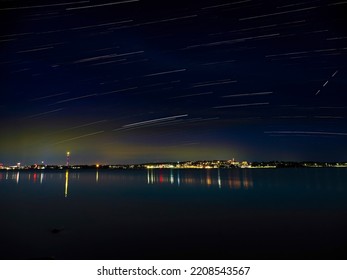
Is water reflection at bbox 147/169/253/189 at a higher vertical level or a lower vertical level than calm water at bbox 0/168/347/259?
higher

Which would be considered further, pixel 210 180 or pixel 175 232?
pixel 210 180

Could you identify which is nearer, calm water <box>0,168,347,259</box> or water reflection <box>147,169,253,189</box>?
calm water <box>0,168,347,259</box>

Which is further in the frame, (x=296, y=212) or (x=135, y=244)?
(x=296, y=212)

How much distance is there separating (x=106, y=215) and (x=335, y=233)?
552 inches

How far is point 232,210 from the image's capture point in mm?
21969

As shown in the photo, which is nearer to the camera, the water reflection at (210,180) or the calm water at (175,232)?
the calm water at (175,232)

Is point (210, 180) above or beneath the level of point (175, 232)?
above

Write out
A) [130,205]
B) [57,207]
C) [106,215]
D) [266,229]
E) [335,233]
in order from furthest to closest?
[130,205], [57,207], [106,215], [266,229], [335,233]

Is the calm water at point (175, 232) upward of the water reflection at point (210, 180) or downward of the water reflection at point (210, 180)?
downward

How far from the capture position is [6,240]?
13719 millimetres
